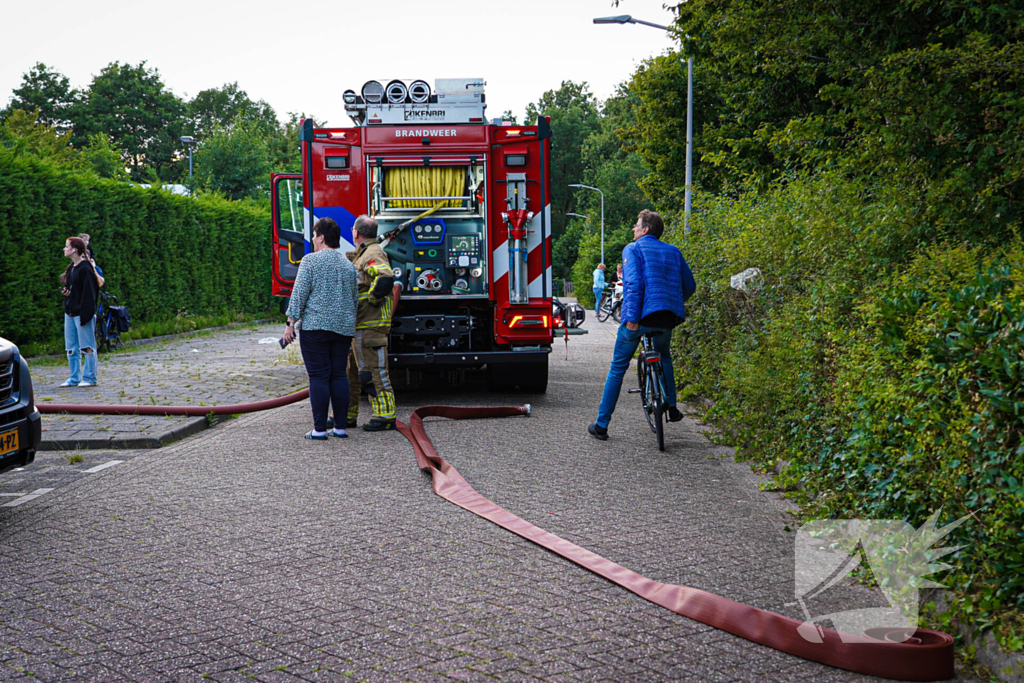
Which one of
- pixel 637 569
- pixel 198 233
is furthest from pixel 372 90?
pixel 198 233

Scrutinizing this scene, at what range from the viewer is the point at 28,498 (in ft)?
20.9

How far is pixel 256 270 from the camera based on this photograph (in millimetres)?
31375

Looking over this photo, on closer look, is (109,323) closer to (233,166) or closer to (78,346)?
(78,346)

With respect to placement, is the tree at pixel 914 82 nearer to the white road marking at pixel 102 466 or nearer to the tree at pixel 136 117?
the white road marking at pixel 102 466

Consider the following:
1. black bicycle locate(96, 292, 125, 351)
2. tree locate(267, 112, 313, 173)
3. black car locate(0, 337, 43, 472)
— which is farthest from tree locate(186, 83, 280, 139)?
black car locate(0, 337, 43, 472)

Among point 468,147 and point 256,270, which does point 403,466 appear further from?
point 256,270

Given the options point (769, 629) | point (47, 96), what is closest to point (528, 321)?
point (769, 629)

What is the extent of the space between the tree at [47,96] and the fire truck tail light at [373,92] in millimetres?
61932

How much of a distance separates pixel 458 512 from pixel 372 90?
684cm

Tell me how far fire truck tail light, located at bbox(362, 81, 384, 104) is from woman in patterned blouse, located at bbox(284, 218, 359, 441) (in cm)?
303

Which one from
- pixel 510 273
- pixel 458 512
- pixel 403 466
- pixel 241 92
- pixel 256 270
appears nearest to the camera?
pixel 458 512

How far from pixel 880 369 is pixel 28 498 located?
5.31 metres

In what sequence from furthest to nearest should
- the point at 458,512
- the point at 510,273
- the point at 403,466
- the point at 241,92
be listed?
the point at 241,92 < the point at 510,273 < the point at 403,466 < the point at 458,512

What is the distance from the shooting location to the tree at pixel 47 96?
65375mm
